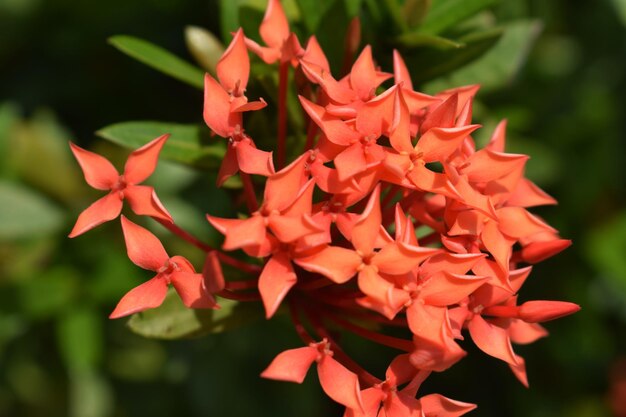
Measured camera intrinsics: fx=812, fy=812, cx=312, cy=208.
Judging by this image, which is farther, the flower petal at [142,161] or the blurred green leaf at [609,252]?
the blurred green leaf at [609,252]

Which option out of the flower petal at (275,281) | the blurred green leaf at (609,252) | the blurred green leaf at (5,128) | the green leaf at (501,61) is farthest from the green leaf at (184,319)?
the blurred green leaf at (609,252)

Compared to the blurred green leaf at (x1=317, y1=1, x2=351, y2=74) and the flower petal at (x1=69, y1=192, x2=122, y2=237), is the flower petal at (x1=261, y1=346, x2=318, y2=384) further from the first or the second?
the blurred green leaf at (x1=317, y1=1, x2=351, y2=74)

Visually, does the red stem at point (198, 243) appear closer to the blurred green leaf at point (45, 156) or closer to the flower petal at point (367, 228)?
the flower petal at point (367, 228)

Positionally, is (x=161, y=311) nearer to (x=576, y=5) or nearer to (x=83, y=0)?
(x=83, y=0)

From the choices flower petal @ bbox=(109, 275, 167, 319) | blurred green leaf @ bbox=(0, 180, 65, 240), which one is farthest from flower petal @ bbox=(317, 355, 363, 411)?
blurred green leaf @ bbox=(0, 180, 65, 240)

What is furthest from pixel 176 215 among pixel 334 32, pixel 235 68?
pixel 235 68

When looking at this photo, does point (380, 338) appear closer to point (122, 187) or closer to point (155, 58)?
point (122, 187)
